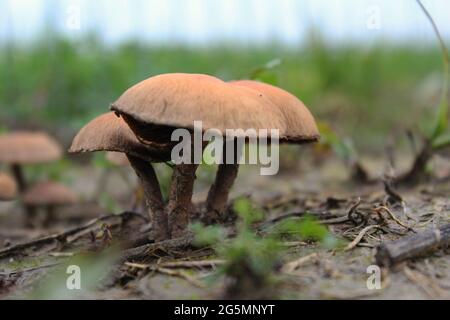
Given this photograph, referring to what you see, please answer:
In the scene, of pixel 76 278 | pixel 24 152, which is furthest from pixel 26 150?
pixel 76 278

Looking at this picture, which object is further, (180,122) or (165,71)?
(165,71)

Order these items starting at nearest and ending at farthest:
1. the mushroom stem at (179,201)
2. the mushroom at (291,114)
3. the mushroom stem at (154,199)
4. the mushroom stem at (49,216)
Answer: the mushroom at (291,114), the mushroom stem at (179,201), the mushroom stem at (154,199), the mushroom stem at (49,216)

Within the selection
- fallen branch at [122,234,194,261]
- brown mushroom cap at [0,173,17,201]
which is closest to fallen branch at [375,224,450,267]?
fallen branch at [122,234,194,261]

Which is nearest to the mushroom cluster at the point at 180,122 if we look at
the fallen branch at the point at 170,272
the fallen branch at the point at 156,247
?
the fallen branch at the point at 156,247

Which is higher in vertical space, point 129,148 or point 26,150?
point 26,150

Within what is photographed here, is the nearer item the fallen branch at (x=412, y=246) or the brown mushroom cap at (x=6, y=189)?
the fallen branch at (x=412, y=246)

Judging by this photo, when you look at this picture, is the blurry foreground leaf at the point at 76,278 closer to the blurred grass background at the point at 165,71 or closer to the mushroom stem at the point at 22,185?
the mushroom stem at the point at 22,185

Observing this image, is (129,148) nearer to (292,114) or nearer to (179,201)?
(179,201)
